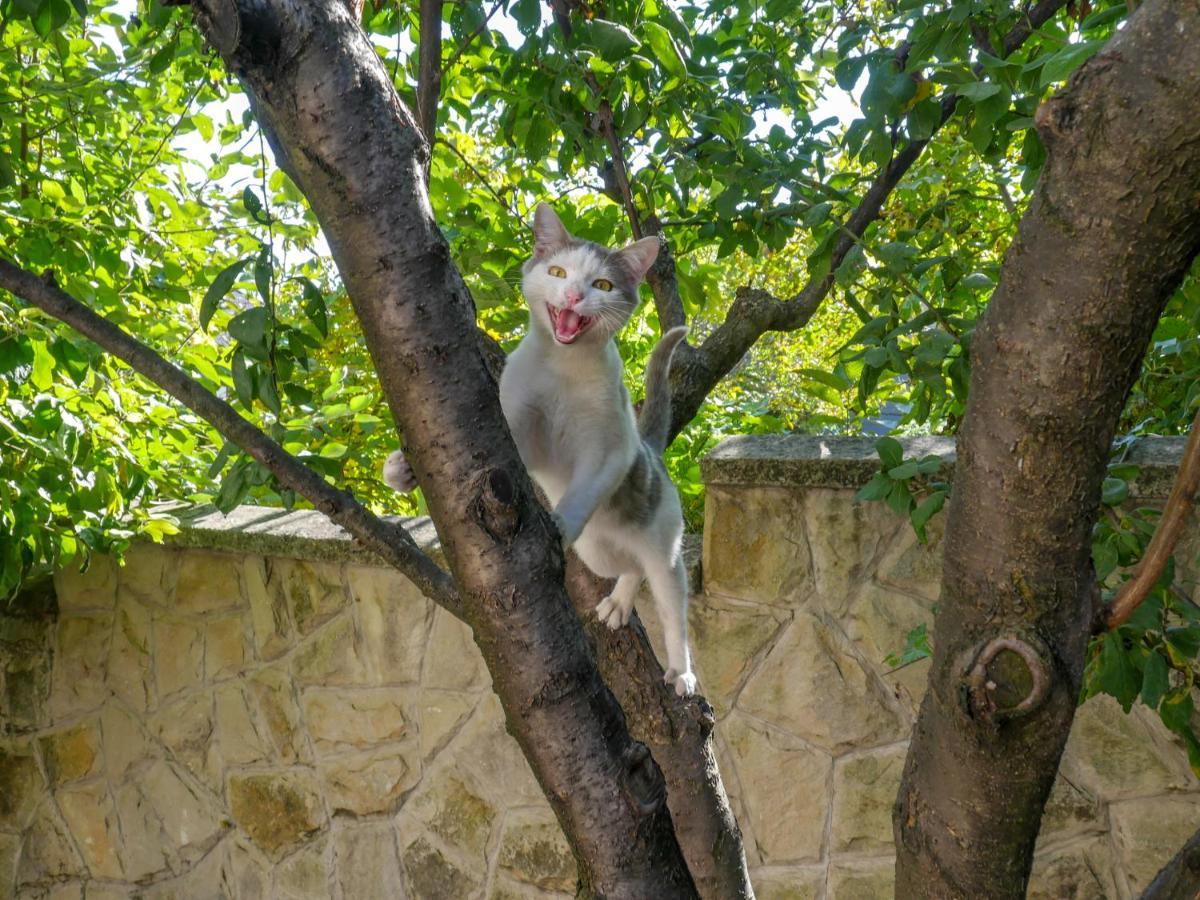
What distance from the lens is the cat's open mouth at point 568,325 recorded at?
202 centimetres

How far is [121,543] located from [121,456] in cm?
30

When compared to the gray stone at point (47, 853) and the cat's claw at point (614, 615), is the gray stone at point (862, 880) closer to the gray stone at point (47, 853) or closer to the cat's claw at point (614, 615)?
the cat's claw at point (614, 615)

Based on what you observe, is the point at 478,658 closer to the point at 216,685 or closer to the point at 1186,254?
the point at 216,685

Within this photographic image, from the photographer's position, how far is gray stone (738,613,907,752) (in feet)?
9.05

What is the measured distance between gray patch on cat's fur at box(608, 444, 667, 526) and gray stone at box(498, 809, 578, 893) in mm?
1258

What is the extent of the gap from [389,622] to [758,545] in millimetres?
1214

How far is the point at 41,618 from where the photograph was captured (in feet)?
13.0

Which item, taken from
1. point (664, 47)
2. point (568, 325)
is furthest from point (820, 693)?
point (664, 47)

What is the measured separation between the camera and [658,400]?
2268mm

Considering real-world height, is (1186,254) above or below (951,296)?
below

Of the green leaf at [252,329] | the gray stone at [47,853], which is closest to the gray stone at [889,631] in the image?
the green leaf at [252,329]

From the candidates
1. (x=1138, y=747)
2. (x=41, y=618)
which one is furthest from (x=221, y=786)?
(x=1138, y=747)

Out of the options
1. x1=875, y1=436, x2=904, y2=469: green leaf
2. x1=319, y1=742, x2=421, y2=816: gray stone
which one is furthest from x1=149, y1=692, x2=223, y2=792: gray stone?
x1=875, y1=436, x2=904, y2=469: green leaf

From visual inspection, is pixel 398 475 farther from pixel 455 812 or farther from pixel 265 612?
pixel 265 612
